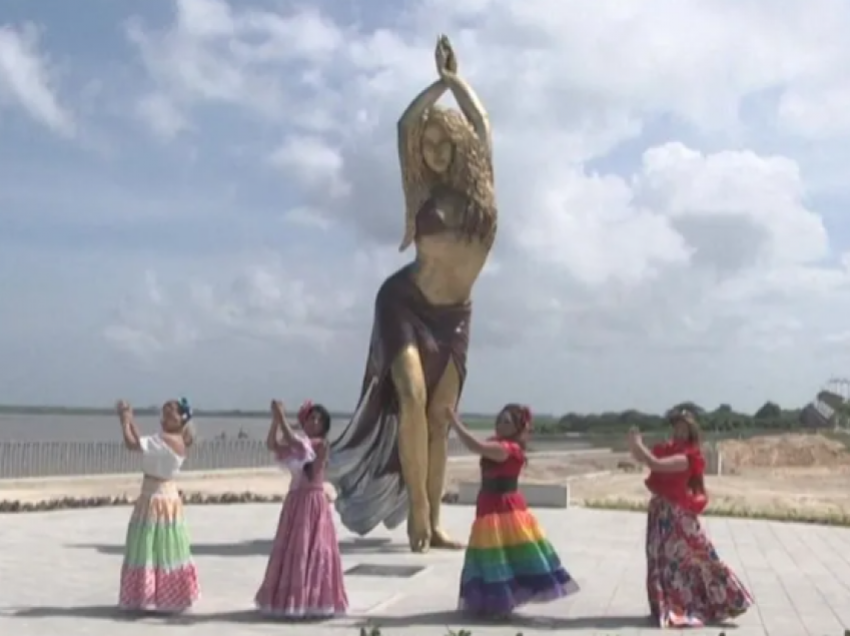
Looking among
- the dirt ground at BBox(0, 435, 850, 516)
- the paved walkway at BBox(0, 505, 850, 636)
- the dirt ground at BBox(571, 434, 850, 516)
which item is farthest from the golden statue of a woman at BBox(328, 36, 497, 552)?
the dirt ground at BBox(0, 435, 850, 516)

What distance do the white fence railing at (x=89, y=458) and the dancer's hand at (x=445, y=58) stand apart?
468 inches

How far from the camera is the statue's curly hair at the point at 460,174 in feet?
40.9

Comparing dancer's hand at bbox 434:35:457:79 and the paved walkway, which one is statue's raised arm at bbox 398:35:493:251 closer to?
dancer's hand at bbox 434:35:457:79

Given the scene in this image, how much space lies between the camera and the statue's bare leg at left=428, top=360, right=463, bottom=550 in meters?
12.9

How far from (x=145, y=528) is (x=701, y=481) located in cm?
380

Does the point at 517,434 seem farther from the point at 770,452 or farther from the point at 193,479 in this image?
the point at 770,452

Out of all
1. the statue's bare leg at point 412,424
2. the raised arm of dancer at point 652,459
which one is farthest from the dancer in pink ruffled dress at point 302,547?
the statue's bare leg at point 412,424

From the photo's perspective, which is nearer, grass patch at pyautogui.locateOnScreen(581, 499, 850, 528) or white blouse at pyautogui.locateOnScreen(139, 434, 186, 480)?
white blouse at pyautogui.locateOnScreen(139, 434, 186, 480)

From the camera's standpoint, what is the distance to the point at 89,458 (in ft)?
84.7

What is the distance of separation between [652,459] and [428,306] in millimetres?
4339

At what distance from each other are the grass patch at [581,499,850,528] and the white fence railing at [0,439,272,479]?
8.23 meters

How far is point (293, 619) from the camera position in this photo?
892cm

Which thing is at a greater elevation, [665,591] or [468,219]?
[468,219]

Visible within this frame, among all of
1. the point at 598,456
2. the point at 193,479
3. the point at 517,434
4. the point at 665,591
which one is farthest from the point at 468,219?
the point at 598,456
